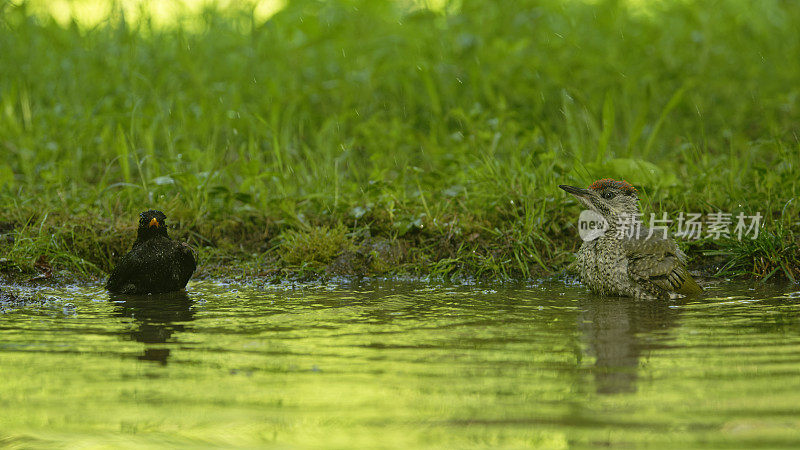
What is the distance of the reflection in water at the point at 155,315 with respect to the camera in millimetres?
4660

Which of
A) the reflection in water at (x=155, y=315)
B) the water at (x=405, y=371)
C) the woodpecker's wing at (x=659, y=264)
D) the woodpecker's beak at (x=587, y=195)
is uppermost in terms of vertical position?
the woodpecker's beak at (x=587, y=195)

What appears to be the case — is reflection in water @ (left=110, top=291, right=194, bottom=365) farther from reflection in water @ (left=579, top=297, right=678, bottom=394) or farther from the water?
reflection in water @ (left=579, top=297, right=678, bottom=394)

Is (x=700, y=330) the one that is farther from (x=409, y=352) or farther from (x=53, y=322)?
(x=53, y=322)

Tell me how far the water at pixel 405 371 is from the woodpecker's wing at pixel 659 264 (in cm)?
18

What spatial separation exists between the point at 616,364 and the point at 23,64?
10.1 m

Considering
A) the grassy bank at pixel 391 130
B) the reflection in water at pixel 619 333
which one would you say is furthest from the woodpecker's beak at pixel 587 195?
the grassy bank at pixel 391 130

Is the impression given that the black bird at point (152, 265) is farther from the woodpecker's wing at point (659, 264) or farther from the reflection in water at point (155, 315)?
the woodpecker's wing at point (659, 264)

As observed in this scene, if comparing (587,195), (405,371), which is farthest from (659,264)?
(405,371)

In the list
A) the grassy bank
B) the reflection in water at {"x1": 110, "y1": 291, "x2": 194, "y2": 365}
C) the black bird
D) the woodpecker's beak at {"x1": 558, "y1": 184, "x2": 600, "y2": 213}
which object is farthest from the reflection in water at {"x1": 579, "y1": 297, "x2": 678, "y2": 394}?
the black bird

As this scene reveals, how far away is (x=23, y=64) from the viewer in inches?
473

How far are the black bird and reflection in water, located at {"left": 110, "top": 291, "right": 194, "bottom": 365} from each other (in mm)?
77

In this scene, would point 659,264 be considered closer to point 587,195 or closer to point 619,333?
point 587,195

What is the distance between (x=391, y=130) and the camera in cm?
1012

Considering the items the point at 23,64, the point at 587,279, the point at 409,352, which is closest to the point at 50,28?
the point at 23,64
